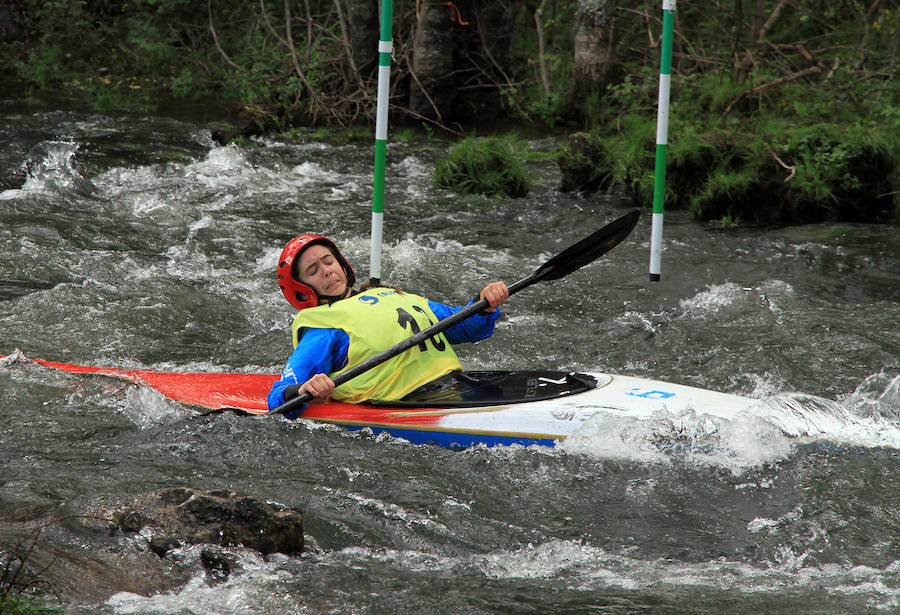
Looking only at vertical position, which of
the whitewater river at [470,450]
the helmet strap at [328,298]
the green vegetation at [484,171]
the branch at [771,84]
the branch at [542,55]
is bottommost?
the whitewater river at [470,450]

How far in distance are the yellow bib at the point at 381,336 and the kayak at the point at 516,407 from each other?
74 millimetres

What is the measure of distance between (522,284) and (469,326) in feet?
0.98

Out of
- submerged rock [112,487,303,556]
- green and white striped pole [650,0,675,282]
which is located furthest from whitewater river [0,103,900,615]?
green and white striped pole [650,0,675,282]

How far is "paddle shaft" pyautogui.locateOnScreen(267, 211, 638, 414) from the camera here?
3.87m

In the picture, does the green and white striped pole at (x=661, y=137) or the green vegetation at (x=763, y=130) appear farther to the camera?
the green vegetation at (x=763, y=130)

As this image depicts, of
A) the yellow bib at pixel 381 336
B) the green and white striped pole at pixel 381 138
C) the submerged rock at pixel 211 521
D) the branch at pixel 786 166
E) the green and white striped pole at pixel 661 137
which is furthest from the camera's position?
the branch at pixel 786 166

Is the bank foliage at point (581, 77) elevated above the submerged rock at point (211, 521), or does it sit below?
above

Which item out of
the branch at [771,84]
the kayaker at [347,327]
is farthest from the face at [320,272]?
the branch at [771,84]

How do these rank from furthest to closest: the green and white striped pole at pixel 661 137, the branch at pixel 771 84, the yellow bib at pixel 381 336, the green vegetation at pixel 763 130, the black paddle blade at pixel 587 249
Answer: the branch at pixel 771 84
the green vegetation at pixel 763 130
the green and white striped pole at pixel 661 137
the black paddle blade at pixel 587 249
the yellow bib at pixel 381 336

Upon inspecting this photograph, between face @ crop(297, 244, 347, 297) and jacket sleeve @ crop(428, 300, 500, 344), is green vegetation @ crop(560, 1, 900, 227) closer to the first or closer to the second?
jacket sleeve @ crop(428, 300, 500, 344)

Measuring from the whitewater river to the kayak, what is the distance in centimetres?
7

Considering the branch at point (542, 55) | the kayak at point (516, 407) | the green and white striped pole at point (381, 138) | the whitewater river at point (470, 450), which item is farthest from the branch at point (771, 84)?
the kayak at point (516, 407)

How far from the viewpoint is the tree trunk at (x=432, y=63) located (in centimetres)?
1054

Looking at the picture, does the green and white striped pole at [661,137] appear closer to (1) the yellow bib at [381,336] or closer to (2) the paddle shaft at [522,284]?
(2) the paddle shaft at [522,284]
